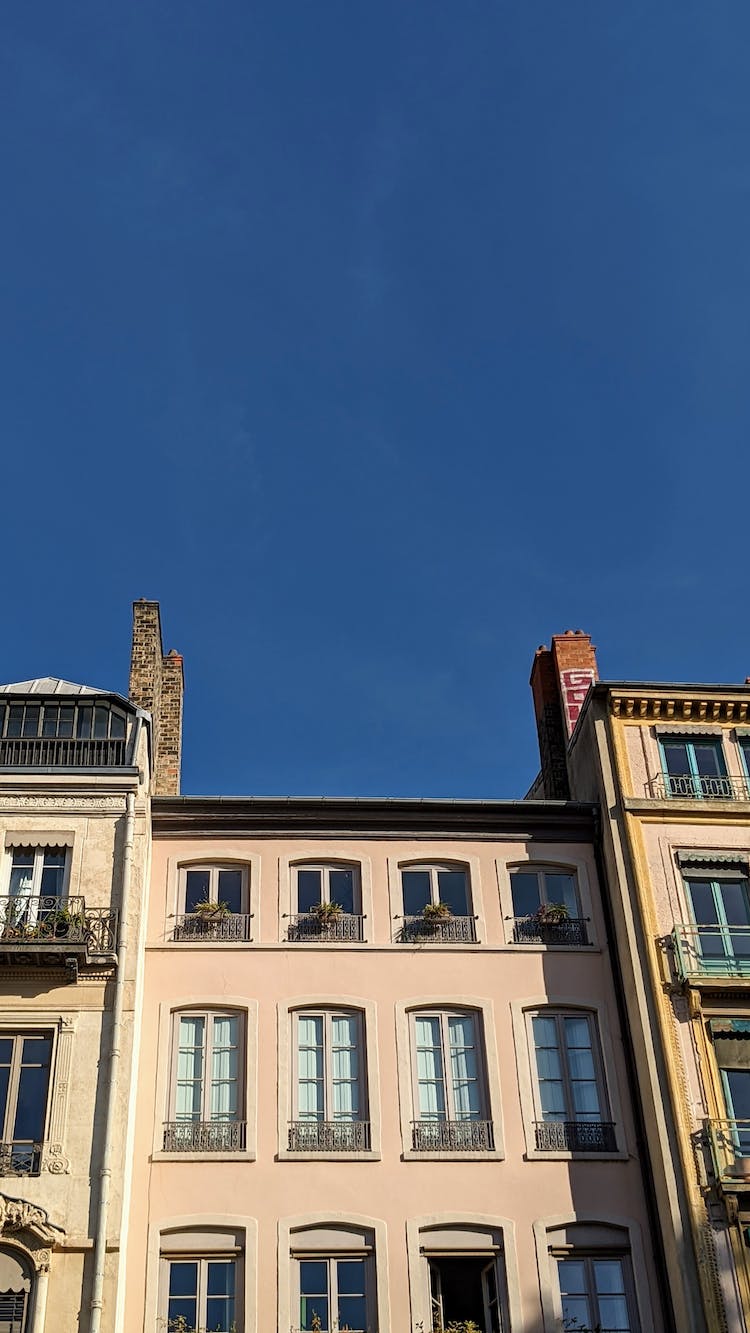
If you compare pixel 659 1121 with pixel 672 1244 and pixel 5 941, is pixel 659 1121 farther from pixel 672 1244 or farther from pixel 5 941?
pixel 5 941

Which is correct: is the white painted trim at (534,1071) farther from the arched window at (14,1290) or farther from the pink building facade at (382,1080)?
the arched window at (14,1290)

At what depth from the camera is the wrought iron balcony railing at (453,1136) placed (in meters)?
25.9

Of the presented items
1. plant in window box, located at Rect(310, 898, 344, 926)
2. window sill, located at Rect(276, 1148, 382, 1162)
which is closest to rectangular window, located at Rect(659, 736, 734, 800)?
plant in window box, located at Rect(310, 898, 344, 926)

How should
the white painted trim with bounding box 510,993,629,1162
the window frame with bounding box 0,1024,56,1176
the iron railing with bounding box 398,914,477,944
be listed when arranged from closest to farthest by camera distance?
the window frame with bounding box 0,1024,56,1176 < the white painted trim with bounding box 510,993,629,1162 < the iron railing with bounding box 398,914,477,944

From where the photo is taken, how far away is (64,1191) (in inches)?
918

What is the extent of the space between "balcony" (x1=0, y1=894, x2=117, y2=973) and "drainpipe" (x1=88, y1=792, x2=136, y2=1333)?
28 cm

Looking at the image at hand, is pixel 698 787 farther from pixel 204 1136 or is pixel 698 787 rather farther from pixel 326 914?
pixel 204 1136

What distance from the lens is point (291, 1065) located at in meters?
26.6

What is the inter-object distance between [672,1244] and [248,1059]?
846 cm

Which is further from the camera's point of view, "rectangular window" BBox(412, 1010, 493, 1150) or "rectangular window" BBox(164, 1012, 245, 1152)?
"rectangular window" BBox(412, 1010, 493, 1150)

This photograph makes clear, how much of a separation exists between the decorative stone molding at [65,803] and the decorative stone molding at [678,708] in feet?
36.3

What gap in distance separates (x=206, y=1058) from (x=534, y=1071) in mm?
6421

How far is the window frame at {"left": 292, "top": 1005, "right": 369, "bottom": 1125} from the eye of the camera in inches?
1032

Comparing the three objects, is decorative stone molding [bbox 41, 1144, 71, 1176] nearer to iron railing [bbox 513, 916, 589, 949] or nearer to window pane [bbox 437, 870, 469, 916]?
window pane [bbox 437, 870, 469, 916]
